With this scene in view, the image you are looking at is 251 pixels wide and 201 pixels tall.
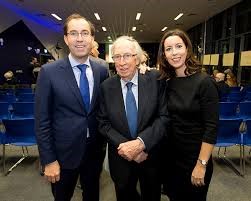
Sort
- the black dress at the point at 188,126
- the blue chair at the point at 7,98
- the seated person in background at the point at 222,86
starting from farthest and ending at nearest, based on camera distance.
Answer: the blue chair at the point at 7,98 < the seated person in background at the point at 222,86 < the black dress at the point at 188,126

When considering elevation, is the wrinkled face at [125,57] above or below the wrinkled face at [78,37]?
below

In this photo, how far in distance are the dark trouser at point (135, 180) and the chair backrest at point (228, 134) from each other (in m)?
1.89

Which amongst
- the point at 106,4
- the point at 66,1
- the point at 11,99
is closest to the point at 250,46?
the point at 106,4

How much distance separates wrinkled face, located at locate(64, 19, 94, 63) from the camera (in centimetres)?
179

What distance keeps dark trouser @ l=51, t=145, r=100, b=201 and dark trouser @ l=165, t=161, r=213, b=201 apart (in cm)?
59

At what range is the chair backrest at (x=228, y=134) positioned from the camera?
346 centimetres

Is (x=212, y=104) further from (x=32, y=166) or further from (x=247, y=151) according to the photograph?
(x=247, y=151)

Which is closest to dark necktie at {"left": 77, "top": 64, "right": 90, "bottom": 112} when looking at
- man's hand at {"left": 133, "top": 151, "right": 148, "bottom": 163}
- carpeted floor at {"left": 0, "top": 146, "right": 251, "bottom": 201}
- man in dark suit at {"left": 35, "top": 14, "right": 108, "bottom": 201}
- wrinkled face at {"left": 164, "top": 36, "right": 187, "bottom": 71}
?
man in dark suit at {"left": 35, "top": 14, "right": 108, "bottom": 201}

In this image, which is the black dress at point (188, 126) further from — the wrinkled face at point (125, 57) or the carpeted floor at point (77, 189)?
the carpeted floor at point (77, 189)

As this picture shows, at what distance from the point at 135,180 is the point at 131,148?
0.33 m

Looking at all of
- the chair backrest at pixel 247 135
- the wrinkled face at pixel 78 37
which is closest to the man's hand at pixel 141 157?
the wrinkled face at pixel 78 37

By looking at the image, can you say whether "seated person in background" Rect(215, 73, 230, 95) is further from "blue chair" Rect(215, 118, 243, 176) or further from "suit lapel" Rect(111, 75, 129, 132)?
"suit lapel" Rect(111, 75, 129, 132)

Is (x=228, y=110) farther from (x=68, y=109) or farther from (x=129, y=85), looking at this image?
(x=68, y=109)

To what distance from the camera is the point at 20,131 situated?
3518 mm
